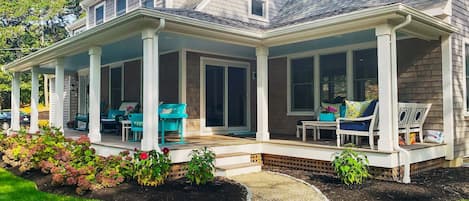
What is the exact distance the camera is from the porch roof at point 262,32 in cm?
539

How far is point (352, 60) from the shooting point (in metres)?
7.97

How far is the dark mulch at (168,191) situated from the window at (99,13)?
9.96 m

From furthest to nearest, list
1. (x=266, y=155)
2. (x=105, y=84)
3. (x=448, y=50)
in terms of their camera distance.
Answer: (x=105, y=84) < (x=266, y=155) < (x=448, y=50)

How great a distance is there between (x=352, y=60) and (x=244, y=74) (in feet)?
9.75

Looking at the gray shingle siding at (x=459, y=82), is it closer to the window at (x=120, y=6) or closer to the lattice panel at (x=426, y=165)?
the lattice panel at (x=426, y=165)

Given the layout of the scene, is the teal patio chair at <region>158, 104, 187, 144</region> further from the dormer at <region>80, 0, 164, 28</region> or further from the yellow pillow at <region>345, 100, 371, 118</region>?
the dormer at <region>80, 0, 164, 28</region>

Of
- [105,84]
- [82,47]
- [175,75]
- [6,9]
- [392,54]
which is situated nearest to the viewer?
[392,54]

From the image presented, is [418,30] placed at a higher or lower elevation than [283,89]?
higher

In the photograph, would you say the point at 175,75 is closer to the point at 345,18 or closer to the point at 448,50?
the point at 345,18

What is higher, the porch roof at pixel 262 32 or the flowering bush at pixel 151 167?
the porch roof at pixel 262 32

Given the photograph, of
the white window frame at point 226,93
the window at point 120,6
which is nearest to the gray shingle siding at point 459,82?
the white window frame at point 226,93

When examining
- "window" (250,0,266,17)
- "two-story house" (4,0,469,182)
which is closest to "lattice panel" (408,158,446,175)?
"two-story house" (4,0,469,182)

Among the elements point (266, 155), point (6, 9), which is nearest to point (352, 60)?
point (266, 155)

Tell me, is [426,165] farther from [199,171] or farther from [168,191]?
[168,191]
